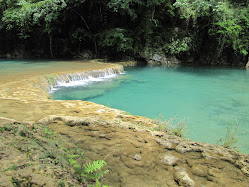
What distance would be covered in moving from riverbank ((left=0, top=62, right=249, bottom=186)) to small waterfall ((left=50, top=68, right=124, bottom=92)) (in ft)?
15.4

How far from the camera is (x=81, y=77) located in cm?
971

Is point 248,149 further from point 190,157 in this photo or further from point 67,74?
point 67,74

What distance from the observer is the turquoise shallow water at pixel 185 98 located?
4961 millimetres

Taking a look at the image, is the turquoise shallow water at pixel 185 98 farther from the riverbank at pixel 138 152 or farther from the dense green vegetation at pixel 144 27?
the dense green vegetation at pixel 144 27

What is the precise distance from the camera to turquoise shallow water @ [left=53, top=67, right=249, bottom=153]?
4.96 meters

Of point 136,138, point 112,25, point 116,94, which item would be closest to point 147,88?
point 116,94

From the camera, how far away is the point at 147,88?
8.78 m

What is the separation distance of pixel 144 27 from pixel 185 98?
9.44 metres

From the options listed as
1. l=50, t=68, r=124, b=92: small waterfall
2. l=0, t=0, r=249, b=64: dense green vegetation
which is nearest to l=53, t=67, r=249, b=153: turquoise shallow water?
l=50, t=68, r=124, b=92: small waterfall

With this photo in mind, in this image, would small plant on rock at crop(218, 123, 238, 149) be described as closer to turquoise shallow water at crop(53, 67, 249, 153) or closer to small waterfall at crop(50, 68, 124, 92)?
turquoise shallow water at crop(53, 67, 249, 153)

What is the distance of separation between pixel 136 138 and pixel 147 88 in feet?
19.4

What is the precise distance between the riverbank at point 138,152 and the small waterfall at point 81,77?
471 centimetres

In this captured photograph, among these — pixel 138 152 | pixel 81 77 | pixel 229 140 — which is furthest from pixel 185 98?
pixel 138 152

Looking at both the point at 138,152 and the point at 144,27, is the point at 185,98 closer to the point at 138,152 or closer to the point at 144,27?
the point at 138,152
